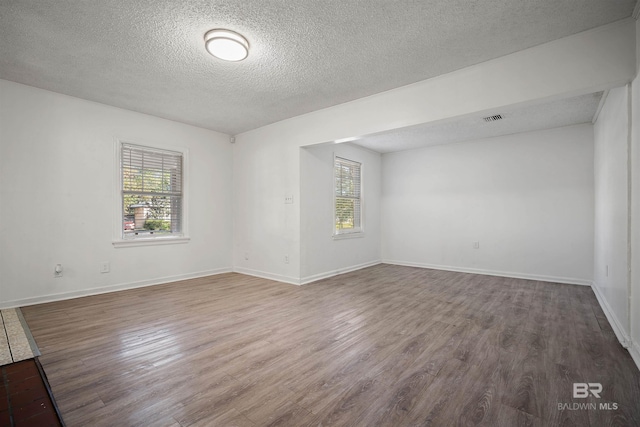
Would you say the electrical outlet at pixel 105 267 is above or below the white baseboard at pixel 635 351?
above

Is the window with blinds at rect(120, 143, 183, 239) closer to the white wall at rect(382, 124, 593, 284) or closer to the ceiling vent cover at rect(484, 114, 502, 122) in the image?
the white wall at rect(382, 124, 593, 284)

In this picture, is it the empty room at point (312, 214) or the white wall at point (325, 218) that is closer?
the empty room at point (312, 214)

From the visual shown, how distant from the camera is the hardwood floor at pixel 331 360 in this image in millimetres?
1650

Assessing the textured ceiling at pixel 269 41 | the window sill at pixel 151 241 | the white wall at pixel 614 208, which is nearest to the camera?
the textured ceiling at pixel 269 41

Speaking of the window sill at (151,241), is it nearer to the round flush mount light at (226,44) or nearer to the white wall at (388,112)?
the white wall at (388,112)

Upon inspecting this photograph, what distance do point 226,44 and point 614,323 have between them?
180 inches

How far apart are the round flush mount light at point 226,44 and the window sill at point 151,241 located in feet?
10.4

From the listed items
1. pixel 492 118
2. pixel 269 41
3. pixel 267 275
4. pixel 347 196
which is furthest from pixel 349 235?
pixel 269 41

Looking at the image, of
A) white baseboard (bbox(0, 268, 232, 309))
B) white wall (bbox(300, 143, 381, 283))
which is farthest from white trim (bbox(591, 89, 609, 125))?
white baseboard (bbox(0, 268, 232, 309))

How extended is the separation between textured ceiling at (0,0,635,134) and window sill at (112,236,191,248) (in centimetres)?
206

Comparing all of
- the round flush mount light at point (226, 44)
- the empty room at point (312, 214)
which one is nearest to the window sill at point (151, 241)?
the empty room at point (312, 214)

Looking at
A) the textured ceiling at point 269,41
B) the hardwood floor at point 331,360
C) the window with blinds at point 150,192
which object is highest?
the textured ceiling at point 269,41

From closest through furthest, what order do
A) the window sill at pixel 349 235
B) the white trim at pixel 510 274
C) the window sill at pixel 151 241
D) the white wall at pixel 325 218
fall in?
1. the window sill at pixel 151 241
2. the white trim at pixel 510 274
3. the white wall at pixel 325 218
4. the window sill at pixel 349 235

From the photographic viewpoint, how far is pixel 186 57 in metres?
2.92
